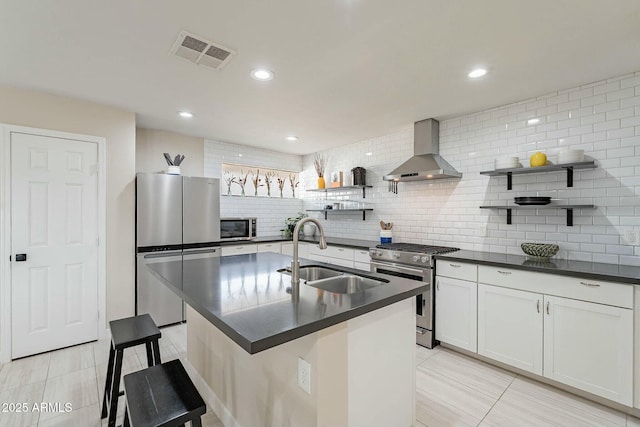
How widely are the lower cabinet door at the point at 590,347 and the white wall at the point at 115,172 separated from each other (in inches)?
163

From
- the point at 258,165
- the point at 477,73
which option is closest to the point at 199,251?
the point at 258,165

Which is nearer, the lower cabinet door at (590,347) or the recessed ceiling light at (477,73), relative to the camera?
the lower cabinet door at (590,347)

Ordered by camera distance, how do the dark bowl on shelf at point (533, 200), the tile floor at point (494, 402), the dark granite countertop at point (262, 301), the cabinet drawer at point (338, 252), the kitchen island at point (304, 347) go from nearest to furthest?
1. the dark granite countertop at point (262, 301)
2. the kitchen island at point (304, 347)
3. the tile floor at point (494, 402)
4. the dark bowl on shelf at point (533, 200)
5. the cabinet drawer at point (338, 252)

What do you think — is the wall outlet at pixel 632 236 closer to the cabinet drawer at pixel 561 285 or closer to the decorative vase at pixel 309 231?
the cabinet drawer at pixel 561 285

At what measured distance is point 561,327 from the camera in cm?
228

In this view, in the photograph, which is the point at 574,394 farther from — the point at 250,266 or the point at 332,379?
the point at 250,266

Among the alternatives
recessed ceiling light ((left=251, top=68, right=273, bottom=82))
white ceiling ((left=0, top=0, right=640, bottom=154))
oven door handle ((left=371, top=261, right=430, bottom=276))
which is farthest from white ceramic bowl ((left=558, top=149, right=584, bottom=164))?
recessed ceiling light ((left=251, top=68, right=273, bottom=82))

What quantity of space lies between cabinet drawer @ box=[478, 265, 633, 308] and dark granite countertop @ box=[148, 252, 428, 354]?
1.36m

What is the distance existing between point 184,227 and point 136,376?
250cm

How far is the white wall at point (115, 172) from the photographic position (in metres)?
2.98

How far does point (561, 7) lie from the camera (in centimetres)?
167

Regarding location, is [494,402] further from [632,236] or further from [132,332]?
[132,332]

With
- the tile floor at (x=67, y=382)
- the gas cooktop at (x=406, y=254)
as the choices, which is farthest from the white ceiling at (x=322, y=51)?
the tile floor at (x=67, y=382)

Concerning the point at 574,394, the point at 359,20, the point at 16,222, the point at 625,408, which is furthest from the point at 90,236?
the point at 625,408
